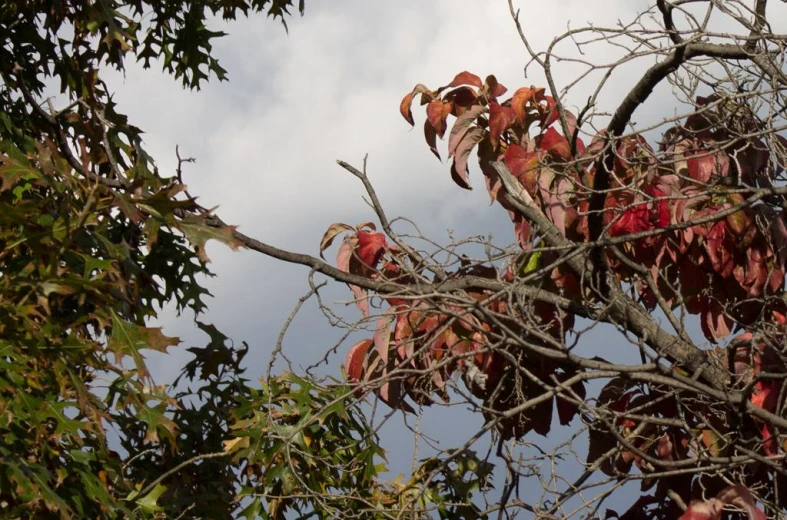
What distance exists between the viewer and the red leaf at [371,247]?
335 cm

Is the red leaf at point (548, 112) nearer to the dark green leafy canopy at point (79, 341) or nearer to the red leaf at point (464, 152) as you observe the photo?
the red leaf at point (464, 152)

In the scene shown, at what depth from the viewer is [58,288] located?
283 cm

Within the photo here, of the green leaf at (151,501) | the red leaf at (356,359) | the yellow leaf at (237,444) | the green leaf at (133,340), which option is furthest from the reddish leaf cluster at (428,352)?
the green leaf at (151,501)

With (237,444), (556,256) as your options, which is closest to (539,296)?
Result: (556,256)

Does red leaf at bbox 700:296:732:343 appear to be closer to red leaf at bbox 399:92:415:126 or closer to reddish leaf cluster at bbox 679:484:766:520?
reddish leaf cluster at bbox 679:484:766:520

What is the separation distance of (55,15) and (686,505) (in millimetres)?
3740

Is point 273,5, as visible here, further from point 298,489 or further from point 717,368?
point 717,368

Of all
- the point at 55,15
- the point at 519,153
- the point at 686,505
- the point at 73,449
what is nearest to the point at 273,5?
the point at 55,15

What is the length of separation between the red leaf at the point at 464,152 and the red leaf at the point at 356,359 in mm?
655

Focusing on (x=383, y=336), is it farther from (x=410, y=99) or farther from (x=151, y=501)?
(x=151, y=501)

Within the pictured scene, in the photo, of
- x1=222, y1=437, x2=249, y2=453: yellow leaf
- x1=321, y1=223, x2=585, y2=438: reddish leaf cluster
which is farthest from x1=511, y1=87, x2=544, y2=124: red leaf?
x1=222, y1=437, x2=249, y2=453: yellow leaf

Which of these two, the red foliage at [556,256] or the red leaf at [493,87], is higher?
the red leaf at [493,87]

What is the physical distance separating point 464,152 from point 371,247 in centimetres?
46

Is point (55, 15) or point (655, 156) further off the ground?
point (55, 15)
